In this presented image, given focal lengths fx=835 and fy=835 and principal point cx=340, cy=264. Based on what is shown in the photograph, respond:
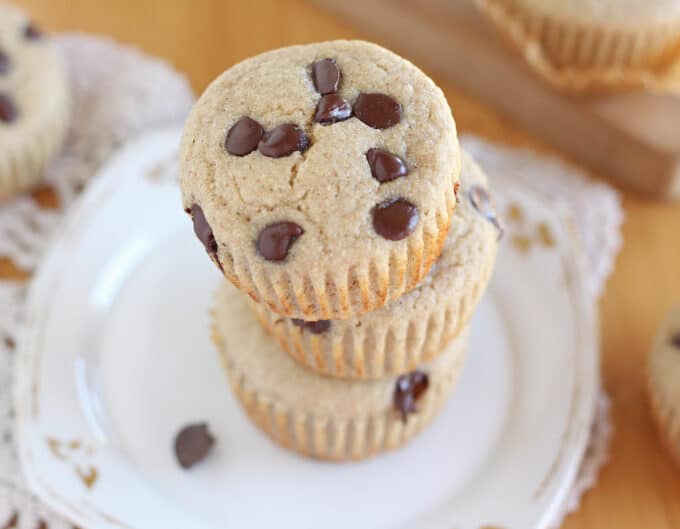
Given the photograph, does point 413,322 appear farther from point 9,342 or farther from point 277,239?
point 9,342

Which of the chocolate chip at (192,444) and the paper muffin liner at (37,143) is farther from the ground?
the paper muffin liner at (37,143)

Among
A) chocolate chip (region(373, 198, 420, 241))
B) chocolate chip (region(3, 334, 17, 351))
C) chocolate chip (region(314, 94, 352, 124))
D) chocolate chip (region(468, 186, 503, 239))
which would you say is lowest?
chocolate chip (region(373, 198, 420, 241))

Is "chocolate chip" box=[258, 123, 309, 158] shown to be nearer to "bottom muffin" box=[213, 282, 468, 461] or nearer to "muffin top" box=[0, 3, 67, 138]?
"bottom muffin" box=[213, 282, 468, 461]

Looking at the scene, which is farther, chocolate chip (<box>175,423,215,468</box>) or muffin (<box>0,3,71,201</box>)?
muffin (<box>0,3,71,201</box>)

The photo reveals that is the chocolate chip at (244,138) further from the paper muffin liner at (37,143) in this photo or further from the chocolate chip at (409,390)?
the paper muffin liner at (37,143)

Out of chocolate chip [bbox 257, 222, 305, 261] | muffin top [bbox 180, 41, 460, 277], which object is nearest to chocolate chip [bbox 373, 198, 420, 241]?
muffin top [bbox 180, 41, 460, 277]

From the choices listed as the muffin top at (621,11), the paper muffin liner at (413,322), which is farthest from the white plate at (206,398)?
the muffin top at (621,11)
